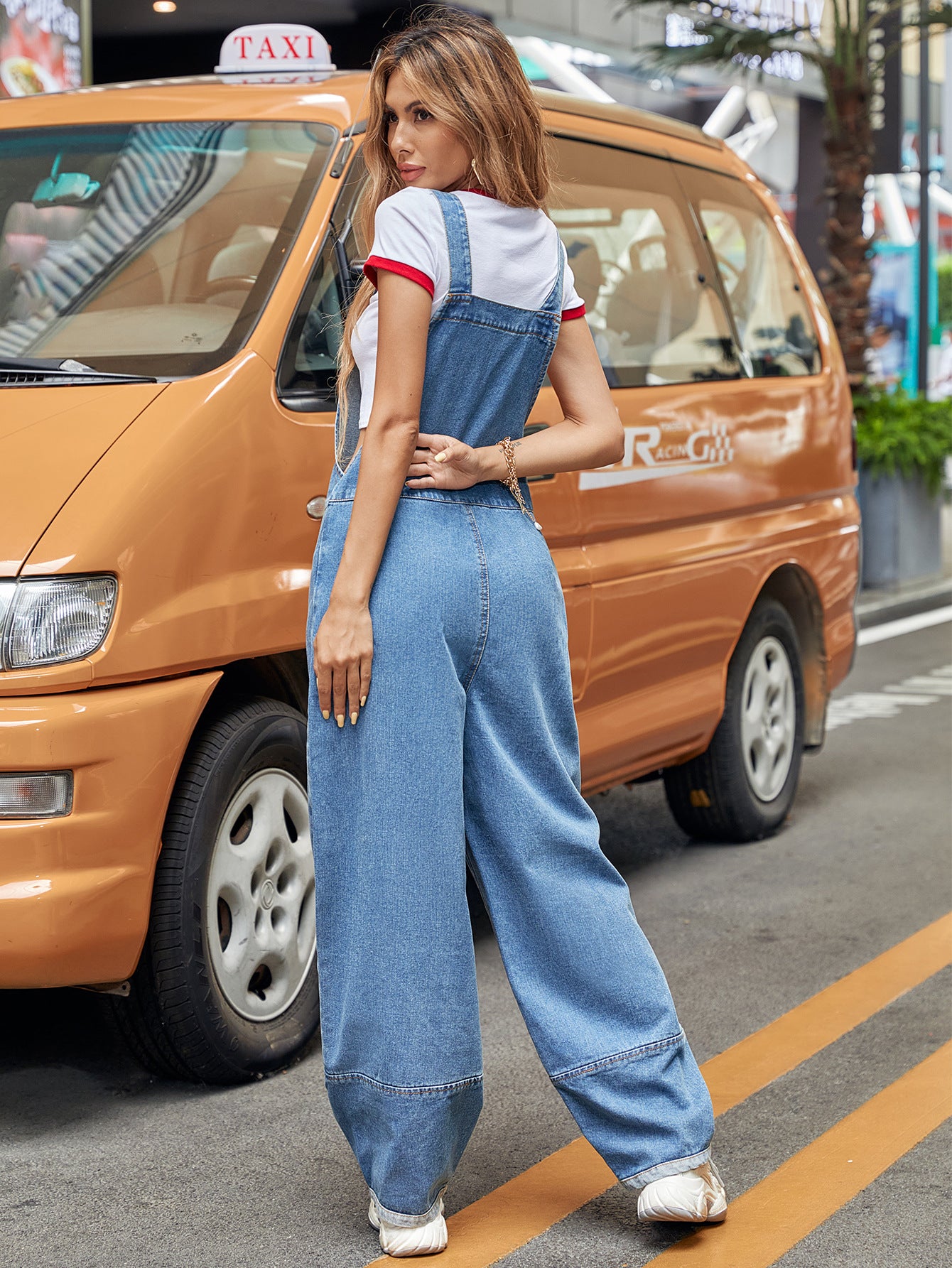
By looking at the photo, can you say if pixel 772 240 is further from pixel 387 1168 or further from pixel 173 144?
pixel 387 1168

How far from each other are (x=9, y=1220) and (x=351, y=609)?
121 centimetres

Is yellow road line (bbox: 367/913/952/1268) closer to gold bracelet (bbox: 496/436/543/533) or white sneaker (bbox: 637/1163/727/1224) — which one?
white sneaker (bbox: 637/1163/727/1224)

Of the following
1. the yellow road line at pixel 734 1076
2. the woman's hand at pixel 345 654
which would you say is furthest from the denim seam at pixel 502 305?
the yellow road line at pixel 734 1076

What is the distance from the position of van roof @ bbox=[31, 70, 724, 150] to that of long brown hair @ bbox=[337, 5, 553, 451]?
3.10 ft

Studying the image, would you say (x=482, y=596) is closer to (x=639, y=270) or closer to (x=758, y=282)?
(x=639, y=270)

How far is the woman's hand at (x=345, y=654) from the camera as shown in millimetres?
2531

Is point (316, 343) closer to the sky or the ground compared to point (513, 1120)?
closer to the sky

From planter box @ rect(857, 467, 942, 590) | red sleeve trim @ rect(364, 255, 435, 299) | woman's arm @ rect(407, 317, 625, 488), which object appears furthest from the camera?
planter box @ rect(857, 467, 942, 590)

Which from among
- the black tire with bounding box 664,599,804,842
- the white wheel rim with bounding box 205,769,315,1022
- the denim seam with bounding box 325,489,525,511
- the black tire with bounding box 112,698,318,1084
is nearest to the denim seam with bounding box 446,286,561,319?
the denim seam with bounding box 325,489,525,511

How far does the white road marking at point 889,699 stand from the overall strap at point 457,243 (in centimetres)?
505

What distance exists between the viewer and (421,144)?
2.52m

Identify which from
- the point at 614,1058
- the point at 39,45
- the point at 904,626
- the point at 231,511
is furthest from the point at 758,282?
the point at 904,626

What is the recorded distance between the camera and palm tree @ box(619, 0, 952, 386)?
39.2ft

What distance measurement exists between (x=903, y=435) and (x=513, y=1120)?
8.60m
